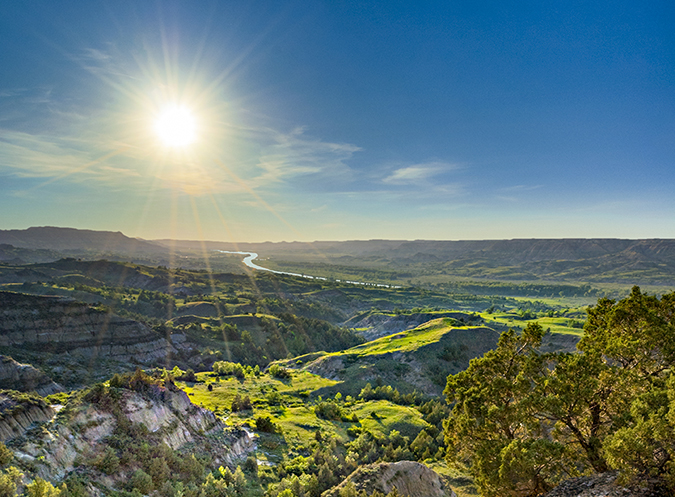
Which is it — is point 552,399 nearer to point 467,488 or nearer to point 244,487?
point 467,488

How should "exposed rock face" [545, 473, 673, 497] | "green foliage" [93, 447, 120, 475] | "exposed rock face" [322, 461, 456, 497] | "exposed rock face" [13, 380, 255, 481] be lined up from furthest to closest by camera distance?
"exposed rock face" [322, 461, 456, 497]
"green foliage" [93, 447, 120, 475]
"exposed rock face" [13, 380, 255, 481]
"exposed rock face" [545, 473, 673, 497]

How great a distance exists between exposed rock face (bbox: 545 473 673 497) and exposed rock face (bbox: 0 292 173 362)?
7814 centimetres

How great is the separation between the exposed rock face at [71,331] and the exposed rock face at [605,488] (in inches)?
3076

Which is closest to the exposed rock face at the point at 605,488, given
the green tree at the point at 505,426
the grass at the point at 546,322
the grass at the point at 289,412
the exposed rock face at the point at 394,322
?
the green tree at the point at 505,426

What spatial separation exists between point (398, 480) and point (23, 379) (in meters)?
54.7

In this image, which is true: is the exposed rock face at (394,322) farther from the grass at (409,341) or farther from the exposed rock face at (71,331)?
the exposed rock face at (71,331)

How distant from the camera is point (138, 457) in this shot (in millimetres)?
21984

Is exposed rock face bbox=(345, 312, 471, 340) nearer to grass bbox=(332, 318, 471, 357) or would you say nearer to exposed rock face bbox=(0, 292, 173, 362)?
grass bbox=(332, 318, 471, 357)

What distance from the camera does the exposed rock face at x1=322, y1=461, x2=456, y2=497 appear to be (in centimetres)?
2339

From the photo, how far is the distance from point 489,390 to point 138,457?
22.3 m

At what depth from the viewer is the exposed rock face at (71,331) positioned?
6594 cm

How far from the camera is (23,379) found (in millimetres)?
48875

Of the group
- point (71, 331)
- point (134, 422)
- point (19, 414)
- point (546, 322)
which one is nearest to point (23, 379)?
point (71, 331)

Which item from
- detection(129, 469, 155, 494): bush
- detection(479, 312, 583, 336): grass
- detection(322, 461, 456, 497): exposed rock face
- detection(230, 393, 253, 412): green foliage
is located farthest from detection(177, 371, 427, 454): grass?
detection(479, 312, 583, 336): grass
